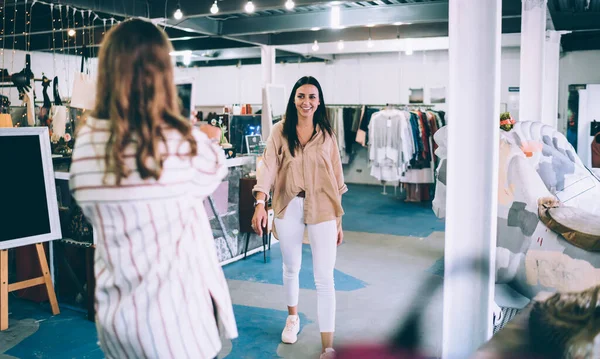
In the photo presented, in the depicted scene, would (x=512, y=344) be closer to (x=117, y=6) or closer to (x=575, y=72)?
(x=117, y=6)

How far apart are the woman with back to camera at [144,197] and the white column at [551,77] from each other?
699 centimetres

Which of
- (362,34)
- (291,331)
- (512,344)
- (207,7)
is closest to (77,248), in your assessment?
Answer: (291,331)

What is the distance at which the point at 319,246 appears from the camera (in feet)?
9.94

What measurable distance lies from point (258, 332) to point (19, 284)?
5.65ft

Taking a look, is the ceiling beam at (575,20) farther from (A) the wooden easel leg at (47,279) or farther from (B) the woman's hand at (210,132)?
(B) the woman's hand at (210,132)

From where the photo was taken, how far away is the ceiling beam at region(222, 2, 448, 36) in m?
7.23

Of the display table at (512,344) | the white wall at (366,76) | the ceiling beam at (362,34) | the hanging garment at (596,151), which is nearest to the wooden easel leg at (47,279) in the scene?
the display table at (512,344)

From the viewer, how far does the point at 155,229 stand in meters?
1.42

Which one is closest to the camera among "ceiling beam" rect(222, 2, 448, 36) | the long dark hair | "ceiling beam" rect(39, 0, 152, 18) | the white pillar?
the long dark hair

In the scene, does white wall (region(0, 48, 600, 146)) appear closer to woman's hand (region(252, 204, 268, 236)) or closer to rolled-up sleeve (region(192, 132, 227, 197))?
woman's hand (region(252, 204, 268, 236))

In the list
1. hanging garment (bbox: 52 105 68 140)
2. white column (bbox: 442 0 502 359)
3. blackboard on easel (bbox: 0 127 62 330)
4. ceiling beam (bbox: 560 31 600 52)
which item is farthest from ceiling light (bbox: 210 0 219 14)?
ceiling beam (bbox: 560 31 600 52)

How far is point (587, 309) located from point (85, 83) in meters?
4.03

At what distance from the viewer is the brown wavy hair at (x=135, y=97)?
1.38 m

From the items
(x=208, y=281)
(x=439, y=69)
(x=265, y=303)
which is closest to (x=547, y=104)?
(x=439, y=69)
